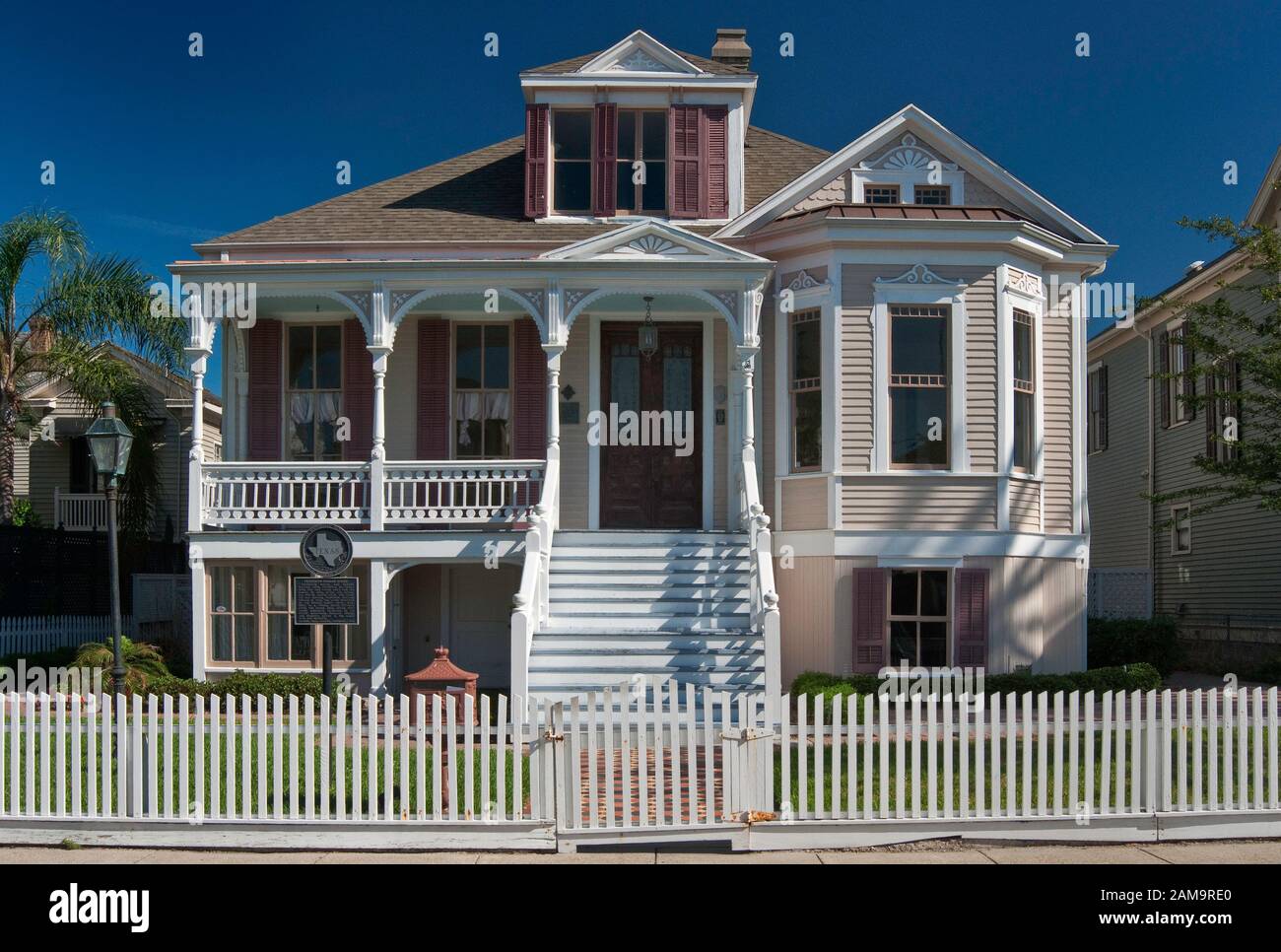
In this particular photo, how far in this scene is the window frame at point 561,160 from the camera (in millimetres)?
19427

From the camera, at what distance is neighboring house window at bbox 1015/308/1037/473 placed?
1798cm

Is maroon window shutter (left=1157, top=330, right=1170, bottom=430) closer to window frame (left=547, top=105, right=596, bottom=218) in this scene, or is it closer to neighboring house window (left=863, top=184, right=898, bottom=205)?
neighboring house window (left=863, top=184, right=898, bottom=205)

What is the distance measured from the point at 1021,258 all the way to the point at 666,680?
8.11 m

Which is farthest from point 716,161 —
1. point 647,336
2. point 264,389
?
point 264,389

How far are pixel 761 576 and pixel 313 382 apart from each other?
26.4ft

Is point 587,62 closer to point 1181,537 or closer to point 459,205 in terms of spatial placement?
point 459,205

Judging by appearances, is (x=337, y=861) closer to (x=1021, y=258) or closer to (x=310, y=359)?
(x=310, y=359)

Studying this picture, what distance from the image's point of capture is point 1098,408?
3091 cm

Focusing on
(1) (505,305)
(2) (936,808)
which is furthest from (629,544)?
(2) (936,808)

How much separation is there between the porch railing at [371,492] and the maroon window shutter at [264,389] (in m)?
1.46

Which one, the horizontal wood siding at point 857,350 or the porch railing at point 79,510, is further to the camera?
the porch railing at point 79,510

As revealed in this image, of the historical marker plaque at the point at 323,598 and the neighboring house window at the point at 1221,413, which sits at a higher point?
the neighboring house window at the point at 1221,413

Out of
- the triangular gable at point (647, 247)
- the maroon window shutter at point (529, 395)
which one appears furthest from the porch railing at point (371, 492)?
the triangular gable at point (647, 247)

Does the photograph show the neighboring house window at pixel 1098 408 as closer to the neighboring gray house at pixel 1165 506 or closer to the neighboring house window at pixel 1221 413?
the neighboring gray house at pixel 1165 506
